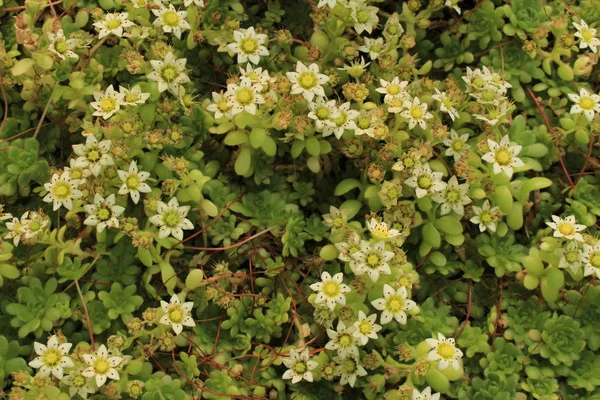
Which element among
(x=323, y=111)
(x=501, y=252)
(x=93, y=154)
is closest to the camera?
(x=93, y=154)

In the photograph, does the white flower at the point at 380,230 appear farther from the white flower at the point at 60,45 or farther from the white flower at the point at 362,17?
the white flower at the point at 60,45

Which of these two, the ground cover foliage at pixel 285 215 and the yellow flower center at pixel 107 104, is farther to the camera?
the yellow flower center at pixel 107 104

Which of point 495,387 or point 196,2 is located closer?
point 495,387

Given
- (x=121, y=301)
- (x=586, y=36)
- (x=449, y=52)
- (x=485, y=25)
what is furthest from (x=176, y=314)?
(x=586, y=36)

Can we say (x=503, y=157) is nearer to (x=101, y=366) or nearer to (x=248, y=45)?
(x=248, y=45)

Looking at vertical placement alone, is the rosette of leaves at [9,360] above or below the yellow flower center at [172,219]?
below

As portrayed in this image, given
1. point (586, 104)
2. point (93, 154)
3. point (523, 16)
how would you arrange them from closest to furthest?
point (93, 154)
point (586, 104)
point (523, 16)

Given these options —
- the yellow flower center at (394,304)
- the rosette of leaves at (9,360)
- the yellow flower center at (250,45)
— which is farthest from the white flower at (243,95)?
the rosette of leaves at (9,360)

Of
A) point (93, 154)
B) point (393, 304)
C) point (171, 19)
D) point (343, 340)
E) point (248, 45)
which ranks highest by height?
point (171, 19)
